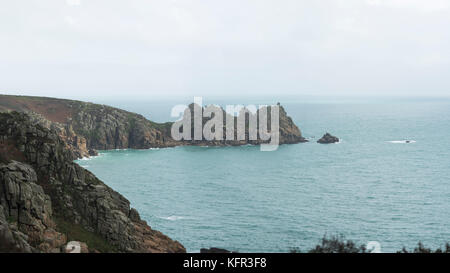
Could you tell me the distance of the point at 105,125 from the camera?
180125 mm

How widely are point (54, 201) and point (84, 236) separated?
5362mm

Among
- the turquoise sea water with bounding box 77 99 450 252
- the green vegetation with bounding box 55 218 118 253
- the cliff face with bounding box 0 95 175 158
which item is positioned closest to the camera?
the green vegetation with bounding box 55 218 118 253

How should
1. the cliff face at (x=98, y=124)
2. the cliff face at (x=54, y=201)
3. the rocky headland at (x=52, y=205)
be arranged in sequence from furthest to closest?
the cliff face at (x=98, y=124)
the cliff face at (x=54, y=201)
the rocky headland at (x=52, y=205)

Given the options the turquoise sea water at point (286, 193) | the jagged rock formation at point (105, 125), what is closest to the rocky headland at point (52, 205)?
the turquoise sea water at point (286, 193)

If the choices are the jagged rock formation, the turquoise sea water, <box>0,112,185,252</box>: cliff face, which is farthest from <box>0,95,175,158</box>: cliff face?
<box>0,112,185,252</box>: cliff face

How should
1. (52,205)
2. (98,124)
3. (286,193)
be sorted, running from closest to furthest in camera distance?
(52,205)
(286,193)
(98,124)

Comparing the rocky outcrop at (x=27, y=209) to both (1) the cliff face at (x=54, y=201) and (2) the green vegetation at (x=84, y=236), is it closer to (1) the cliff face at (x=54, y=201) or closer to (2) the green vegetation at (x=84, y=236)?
(1) the cliff face at (x=54, y=201)

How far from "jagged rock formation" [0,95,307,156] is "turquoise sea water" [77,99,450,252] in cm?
1023

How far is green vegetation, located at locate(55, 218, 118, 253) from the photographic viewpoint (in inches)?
1891

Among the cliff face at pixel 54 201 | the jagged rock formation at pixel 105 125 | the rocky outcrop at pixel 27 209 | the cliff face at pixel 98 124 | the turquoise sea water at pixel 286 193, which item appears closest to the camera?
the rocky outcrop at pixel 27 209

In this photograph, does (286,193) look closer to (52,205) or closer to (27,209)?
(52,205)

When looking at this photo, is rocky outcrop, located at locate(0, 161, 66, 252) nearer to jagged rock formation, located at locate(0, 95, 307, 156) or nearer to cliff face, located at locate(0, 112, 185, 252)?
cliff face, located at locate(0, 112, 185, 252)

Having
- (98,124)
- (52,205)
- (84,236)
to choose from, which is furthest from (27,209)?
(98,124)

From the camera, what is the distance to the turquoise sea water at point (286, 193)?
7175cm
